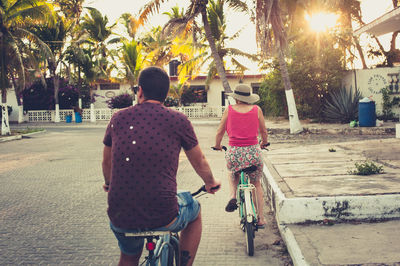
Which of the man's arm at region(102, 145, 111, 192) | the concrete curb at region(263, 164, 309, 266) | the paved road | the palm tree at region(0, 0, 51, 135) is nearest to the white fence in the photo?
the palm tree at region(0, 0, 51, 135)

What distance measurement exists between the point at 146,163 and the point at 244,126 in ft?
8.63

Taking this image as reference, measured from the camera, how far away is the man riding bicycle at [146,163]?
2609mm

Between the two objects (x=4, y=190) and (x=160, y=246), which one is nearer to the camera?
(x=160, y=246)

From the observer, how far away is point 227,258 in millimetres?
4457

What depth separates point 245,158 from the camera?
5062 millimetres

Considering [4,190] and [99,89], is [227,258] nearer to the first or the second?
[4,190]

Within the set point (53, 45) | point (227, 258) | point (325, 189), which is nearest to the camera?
point (227, 258)

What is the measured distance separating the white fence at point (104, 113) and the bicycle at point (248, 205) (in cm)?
2871

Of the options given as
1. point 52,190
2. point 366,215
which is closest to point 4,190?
point 52,190

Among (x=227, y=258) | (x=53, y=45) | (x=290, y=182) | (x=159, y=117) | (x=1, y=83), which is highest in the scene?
(x=53, y=45)

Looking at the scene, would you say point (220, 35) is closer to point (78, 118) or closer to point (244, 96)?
point (78, 118)

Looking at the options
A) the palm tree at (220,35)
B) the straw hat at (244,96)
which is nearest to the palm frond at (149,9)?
the palm tree at (220,35)

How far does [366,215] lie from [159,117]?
339 cm

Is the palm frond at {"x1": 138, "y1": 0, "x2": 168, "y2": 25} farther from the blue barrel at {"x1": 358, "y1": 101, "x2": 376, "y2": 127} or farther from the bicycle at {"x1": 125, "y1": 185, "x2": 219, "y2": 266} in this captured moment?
the bicycle at {"x1": 125, "y1": 185, "x2": 219, "y2": 266}
